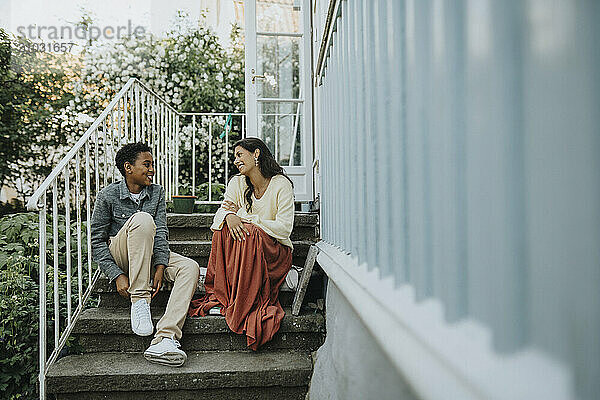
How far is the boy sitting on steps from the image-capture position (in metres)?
2.54

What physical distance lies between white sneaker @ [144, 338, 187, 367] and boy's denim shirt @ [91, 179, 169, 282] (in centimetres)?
46

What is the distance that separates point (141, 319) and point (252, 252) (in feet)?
1.97

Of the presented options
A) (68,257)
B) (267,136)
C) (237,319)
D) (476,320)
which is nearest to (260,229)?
(237,319)

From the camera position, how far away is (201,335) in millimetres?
2646

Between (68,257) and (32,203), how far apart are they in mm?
465

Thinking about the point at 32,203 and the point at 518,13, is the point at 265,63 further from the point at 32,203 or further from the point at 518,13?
the point at 518,13

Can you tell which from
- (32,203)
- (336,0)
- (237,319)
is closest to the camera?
(336,0)

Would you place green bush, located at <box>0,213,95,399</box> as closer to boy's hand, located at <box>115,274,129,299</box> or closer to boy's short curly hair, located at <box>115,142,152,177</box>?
boy's hand, located at <box>115,274,129,299</box>

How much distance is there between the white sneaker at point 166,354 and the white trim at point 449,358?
5.02ft

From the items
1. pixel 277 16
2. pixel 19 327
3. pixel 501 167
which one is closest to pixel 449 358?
pixel 501 167

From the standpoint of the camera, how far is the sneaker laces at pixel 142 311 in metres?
2.57

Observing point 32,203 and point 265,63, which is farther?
point 265,63

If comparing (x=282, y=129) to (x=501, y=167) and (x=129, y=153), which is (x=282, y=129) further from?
(x=501, y=167)

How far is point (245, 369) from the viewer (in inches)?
94.0
